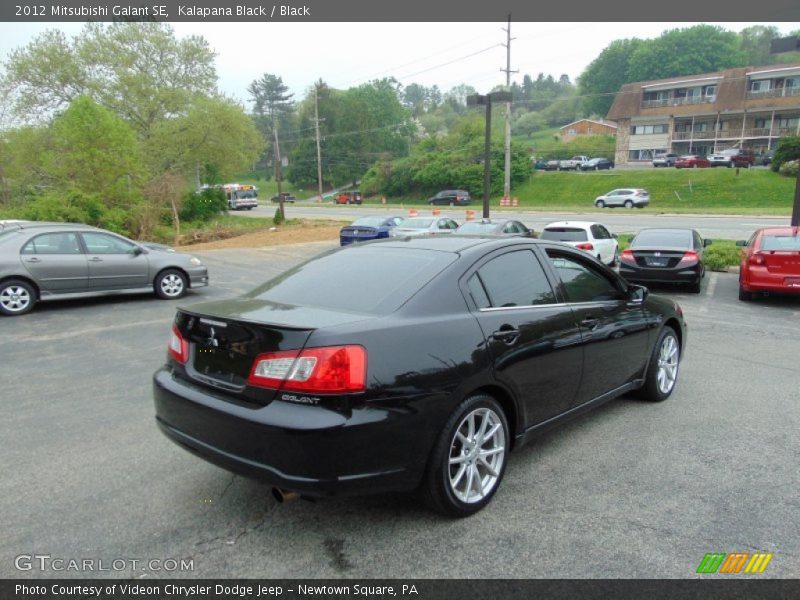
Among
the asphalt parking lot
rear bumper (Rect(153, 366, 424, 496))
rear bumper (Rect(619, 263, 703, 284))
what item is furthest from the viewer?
rear bumper (Rect(619, 263, 703, 284))

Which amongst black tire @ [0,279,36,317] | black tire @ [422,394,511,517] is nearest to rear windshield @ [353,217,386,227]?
black tire @ [0,279,36,317]

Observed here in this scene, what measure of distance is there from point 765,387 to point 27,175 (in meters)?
30.1

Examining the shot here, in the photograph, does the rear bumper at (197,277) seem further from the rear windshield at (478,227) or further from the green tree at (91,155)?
the green tree at (91,155)

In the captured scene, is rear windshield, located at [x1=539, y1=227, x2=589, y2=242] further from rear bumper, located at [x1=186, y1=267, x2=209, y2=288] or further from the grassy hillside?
the grassy hillside

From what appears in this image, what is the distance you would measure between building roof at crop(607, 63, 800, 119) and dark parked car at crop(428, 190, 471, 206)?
26221 millimetres

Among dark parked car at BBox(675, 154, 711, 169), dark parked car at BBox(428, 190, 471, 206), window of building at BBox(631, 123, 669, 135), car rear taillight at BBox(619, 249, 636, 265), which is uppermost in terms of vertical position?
window of building at BBox(631, 123, 669, 135)

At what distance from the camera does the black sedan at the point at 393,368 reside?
2.86 meters

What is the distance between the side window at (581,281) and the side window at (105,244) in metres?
8.79

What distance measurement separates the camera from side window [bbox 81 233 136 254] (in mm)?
10195

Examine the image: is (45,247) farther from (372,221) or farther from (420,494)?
(372,221)

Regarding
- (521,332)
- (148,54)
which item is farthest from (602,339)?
(148,54)

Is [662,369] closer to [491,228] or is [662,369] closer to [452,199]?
[491,228]

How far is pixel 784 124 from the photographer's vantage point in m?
59.6

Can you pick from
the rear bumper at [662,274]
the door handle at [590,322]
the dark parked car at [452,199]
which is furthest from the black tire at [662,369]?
the dark parked car at [452,199]
